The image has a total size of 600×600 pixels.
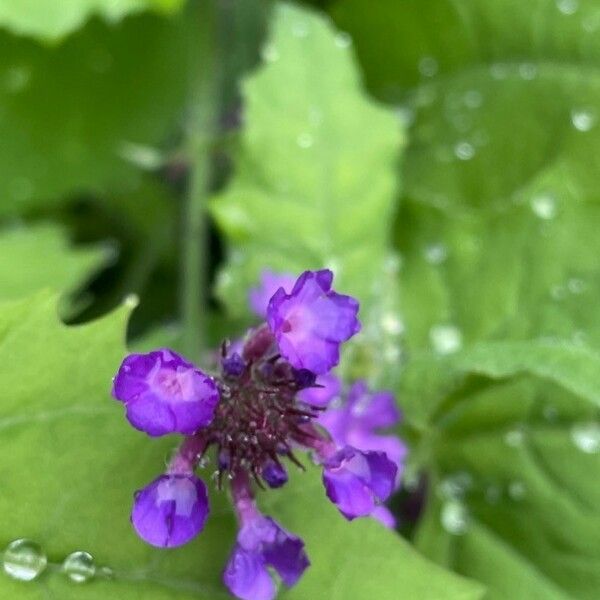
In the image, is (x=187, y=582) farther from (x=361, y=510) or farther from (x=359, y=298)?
(x=359, y=298)

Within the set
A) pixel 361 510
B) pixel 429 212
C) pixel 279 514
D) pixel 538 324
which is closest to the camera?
pixel 361 510

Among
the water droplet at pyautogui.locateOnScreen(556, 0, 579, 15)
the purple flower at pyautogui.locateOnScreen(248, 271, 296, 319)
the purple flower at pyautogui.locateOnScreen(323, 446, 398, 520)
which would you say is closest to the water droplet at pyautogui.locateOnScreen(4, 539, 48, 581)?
the purple flower at pyautogui.locateOnScreen(323, 446, 398, 520)

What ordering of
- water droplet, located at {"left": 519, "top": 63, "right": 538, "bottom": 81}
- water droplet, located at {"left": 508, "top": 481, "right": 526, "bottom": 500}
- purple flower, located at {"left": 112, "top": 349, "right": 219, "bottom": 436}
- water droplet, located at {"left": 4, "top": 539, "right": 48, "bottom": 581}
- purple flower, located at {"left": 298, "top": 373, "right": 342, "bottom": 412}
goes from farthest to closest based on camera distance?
water droplet, located at {"left": 519, "top": 63, "right": 538, "bottom": 81} < water droplet, located at {"left": 508, "top": 481, "right": 526, "bottom": 500} < purple flower, located at {"left": 298, "top": 373, "right": 342, "bottom": 412} < water droplet, located at {"left": 4, "top": 539, "right": 48, "bottom": 581} < purple flower, located at {"left": 112, "top": 349, "right": 219, "bottom": 436}

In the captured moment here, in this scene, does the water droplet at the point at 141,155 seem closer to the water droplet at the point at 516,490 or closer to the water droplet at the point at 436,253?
the water droplet at the point at 436,253

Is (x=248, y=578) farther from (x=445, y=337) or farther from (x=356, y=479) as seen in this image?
(x=445, y=337)

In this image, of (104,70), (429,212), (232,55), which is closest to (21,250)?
(104,70)

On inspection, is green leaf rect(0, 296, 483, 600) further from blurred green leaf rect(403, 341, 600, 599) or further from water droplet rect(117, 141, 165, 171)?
water droplet rect(117, 141, 165, 171)

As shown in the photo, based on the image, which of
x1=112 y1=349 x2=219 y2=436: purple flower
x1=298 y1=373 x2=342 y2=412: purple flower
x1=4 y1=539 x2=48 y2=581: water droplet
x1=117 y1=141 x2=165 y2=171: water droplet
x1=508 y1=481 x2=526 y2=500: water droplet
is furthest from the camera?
x1=117 y1=141 x2=165 y2=171: water droplet

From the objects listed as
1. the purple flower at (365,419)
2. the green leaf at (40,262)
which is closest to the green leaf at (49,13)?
the green leaf at (40,262)

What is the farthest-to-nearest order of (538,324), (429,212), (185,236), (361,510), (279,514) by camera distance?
(185,236), (429,212), (538,324), (279,514), (361,510)
